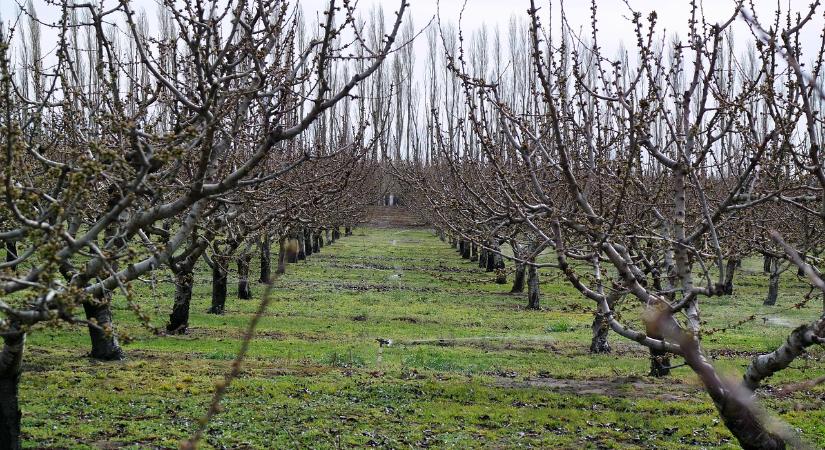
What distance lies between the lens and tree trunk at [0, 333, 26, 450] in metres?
7.74

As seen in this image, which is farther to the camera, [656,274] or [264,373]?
[264,373]

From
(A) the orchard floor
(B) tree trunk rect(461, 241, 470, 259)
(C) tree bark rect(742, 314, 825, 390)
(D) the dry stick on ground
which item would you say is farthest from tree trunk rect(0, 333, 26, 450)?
(B) tree trunk rect(461, 241, 470, 259)

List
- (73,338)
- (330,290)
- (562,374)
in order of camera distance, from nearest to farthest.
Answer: (562,374) < (73,338) < (330,290)

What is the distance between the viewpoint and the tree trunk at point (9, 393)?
774 cm

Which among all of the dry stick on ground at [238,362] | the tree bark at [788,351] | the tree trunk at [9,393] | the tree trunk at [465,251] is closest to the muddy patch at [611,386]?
the tree bark at [788,351]

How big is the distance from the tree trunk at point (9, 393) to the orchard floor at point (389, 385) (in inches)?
38.3

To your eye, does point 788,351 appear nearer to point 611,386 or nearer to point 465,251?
point 611,386

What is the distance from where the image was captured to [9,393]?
7816 mm

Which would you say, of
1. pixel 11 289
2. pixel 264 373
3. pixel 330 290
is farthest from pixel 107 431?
pixel 330 290

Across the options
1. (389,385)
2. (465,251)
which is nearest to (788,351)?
(389,385)

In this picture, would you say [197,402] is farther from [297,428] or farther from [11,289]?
[11,289]

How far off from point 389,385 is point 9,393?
6.15 meters

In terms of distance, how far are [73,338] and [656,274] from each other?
1268 cm

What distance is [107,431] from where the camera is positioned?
950 centimetres
